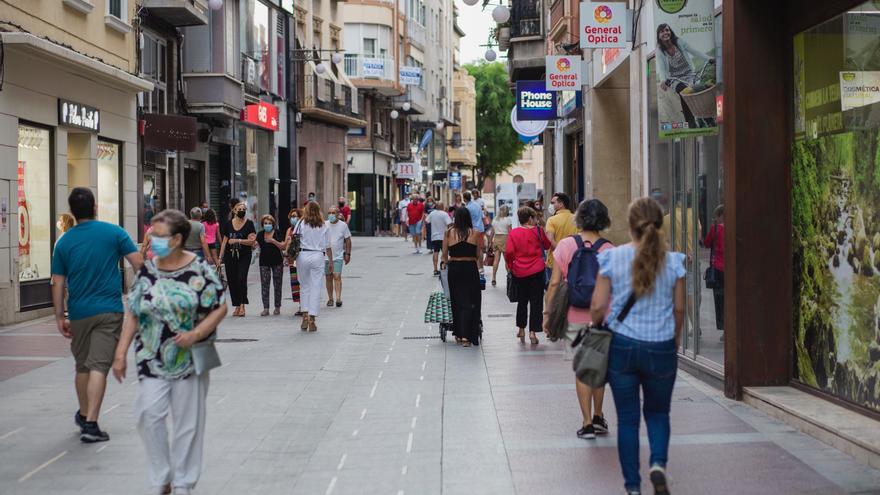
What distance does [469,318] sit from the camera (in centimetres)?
1542

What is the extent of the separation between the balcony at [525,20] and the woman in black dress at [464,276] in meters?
17.6

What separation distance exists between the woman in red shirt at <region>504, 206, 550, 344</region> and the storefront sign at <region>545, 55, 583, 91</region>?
6617mm

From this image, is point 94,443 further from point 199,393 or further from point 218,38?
point 218,38

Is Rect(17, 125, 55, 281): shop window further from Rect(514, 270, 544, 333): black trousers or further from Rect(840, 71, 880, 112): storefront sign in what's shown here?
Rect(840, 71, 880, 112): storefront sign

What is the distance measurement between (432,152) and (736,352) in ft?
242

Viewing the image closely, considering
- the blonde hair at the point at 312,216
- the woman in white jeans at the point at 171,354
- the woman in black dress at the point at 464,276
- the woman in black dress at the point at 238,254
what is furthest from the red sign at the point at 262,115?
the woman in white jeans at the point at 171,354

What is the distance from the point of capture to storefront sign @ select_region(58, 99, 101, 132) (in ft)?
67.7

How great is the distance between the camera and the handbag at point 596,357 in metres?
6.77

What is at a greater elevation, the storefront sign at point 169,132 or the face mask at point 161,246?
the storefront sign at point 169,132

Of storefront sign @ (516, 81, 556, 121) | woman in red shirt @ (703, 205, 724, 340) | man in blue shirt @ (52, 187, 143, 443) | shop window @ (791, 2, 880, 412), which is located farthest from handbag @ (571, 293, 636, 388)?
storefront sign @ (516, 81, 556, 121)

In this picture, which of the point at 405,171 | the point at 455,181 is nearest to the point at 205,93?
the point at 405,171

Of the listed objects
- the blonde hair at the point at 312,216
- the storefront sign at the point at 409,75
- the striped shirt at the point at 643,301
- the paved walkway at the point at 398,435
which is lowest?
the paved walkway at the point at 398,435

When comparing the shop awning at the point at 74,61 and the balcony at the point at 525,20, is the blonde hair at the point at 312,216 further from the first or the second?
the balcony at the point at 525,20

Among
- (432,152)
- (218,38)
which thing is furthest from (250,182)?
(432,152)
